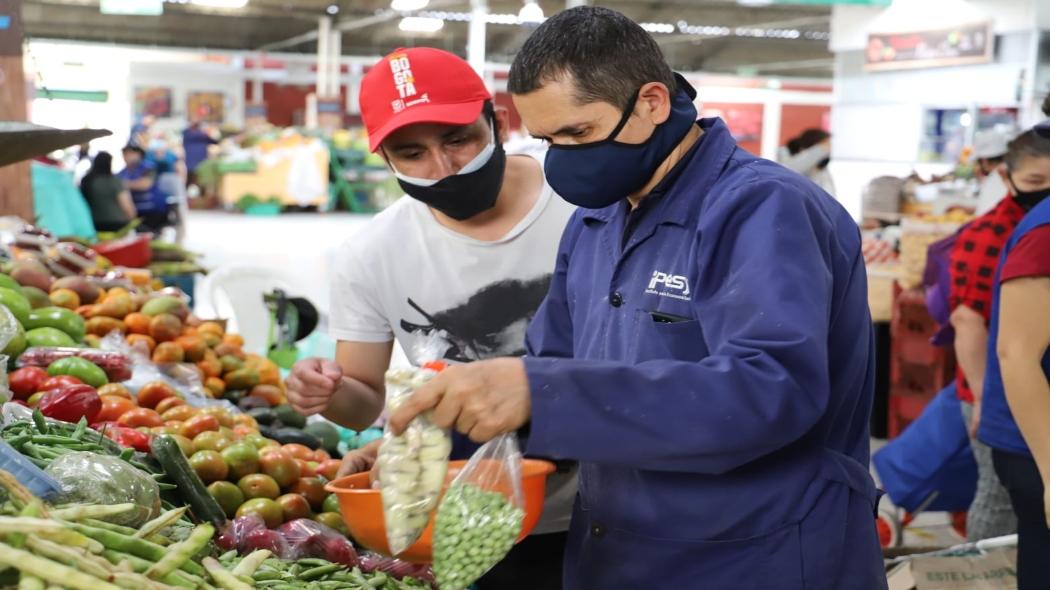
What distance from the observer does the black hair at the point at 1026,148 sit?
3607mm

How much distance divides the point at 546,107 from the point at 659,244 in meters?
0.28

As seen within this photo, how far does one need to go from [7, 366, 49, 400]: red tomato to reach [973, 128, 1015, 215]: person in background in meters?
4.69

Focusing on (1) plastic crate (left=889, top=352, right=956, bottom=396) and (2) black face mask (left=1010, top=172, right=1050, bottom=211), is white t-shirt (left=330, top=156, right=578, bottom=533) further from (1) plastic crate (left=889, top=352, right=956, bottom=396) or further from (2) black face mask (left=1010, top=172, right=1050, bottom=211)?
(1) plastic crate (left=889, top=352, right=956, bottom=396)

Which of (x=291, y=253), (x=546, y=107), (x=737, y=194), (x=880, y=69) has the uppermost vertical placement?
(x=880, y=69)

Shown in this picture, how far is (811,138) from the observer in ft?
31.9

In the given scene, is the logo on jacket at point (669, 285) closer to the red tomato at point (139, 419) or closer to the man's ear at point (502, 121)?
the man's ear at point (502, 121)

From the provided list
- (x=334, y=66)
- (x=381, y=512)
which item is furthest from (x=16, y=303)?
(x=334, y=66)

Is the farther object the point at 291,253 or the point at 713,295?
the point at 291,253

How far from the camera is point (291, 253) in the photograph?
15836 mm

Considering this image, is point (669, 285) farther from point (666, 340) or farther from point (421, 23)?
point (421, 23)

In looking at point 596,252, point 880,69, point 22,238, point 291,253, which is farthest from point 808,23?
point 596,252

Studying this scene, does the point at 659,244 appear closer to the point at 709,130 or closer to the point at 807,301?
the point at 709,130

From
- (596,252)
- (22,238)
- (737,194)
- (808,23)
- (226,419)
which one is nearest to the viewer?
(737,194)

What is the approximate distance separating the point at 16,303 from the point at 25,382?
0.85 m
